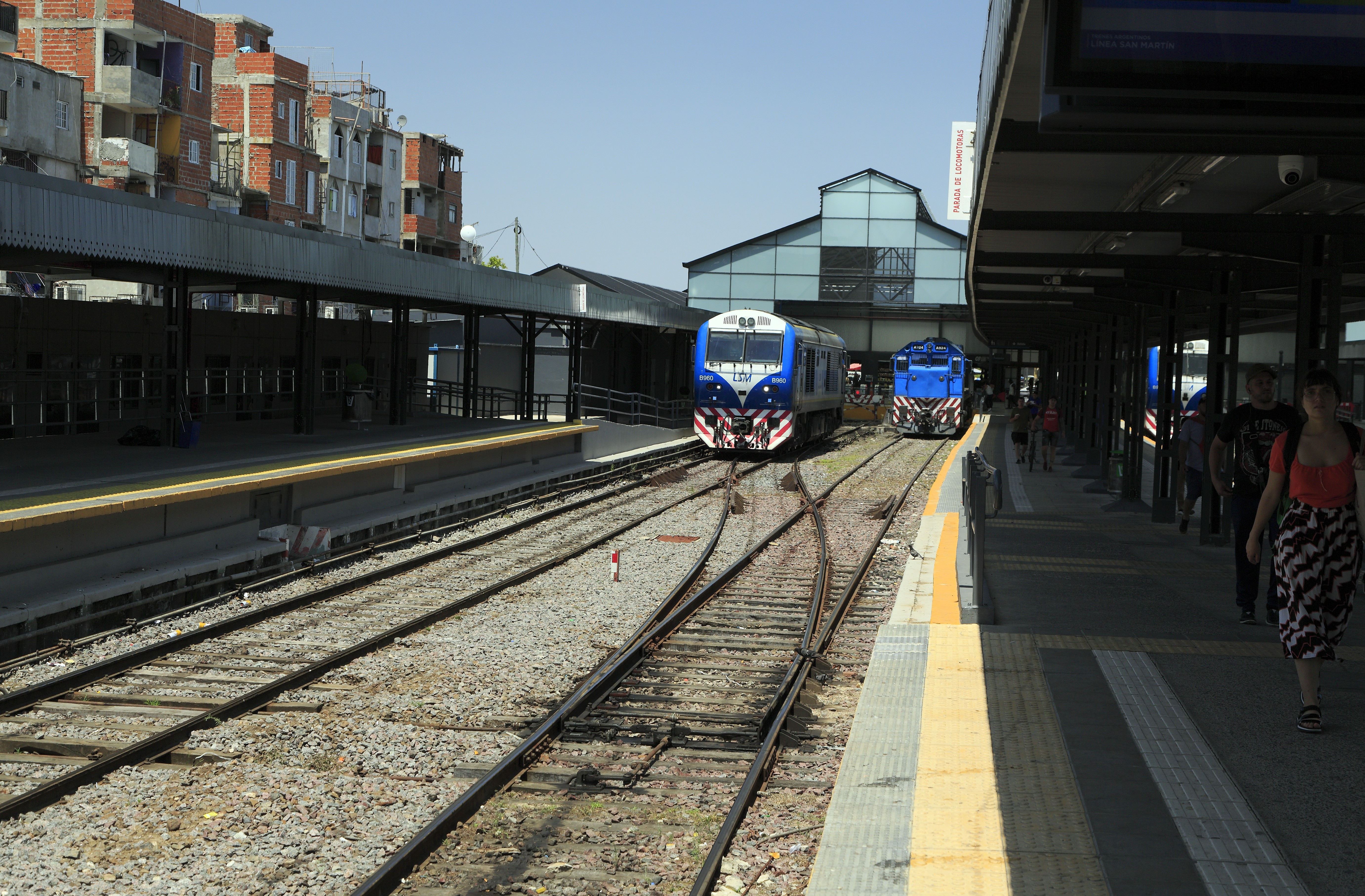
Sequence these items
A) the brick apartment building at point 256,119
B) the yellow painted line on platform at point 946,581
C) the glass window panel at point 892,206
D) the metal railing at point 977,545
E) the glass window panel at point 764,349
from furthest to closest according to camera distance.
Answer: the brick apartment building at point 256,119
the glass window panel at point 892,206
the glass window panel at point 764,349
the yellow painted line on platform at point 946,581
the metal railing at point 977,545

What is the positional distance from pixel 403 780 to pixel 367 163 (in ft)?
218

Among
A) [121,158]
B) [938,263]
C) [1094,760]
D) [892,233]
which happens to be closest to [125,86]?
[121,158]

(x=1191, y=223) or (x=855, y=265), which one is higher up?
(x=855, y=265)

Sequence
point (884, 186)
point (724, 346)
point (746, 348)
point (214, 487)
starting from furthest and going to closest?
point (884, 186), point (724, 346), point (746, 348), point (214, 487)

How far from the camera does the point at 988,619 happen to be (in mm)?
9250

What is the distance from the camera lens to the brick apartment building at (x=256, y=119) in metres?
57.2

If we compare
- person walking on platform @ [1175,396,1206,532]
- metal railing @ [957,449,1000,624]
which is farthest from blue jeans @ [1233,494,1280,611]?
person walking on platform @ [1175,396,1206,532]

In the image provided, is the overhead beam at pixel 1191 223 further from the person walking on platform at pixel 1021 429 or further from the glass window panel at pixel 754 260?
the glass window panel at pixel 754 260

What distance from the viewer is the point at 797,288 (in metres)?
50.6

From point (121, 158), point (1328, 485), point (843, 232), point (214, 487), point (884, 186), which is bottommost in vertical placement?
point (214, 487)

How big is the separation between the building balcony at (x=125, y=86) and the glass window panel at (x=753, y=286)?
23.0m

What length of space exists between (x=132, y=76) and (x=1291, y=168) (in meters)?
46.3

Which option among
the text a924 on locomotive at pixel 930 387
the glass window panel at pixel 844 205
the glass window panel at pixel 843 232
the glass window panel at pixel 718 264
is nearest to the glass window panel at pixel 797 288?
the glass window panel at pixel 843 232

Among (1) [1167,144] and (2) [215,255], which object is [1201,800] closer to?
(1) [1167,144]
